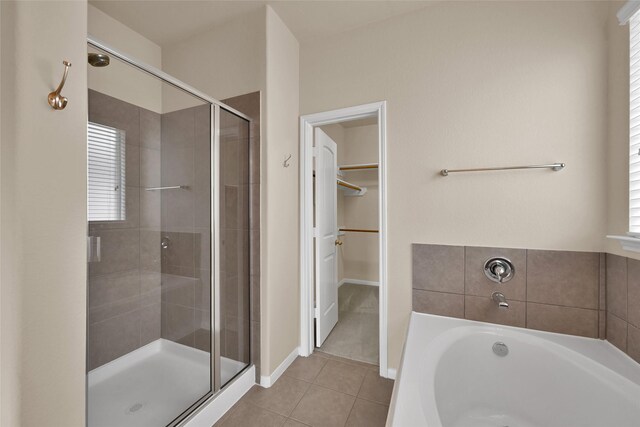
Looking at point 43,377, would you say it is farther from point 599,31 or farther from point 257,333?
point 599,31

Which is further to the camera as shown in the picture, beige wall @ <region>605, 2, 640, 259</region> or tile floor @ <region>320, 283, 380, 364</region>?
tile floor @ <region>320, 283, 380, 364</region>

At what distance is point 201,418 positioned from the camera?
1461 millimetres

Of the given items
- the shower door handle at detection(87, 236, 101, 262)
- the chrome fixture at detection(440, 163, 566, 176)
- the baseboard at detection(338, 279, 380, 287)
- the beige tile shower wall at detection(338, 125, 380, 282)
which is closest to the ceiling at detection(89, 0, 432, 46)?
the chrome fixture at detection(440, 163, 566, 176)

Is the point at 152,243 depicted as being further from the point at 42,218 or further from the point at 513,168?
the point at 513,168

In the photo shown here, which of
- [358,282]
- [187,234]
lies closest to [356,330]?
[358,282]

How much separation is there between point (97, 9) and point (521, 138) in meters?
3.02

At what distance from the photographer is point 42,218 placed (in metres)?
0.82

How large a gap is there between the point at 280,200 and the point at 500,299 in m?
1.57

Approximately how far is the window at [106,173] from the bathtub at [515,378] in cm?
173

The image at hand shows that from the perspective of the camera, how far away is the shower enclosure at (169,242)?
156cm

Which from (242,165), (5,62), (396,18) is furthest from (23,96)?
(396,18)

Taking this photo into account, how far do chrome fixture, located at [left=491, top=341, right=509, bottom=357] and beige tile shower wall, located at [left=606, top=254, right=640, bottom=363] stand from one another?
515mm

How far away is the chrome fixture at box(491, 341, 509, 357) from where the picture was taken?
147cm

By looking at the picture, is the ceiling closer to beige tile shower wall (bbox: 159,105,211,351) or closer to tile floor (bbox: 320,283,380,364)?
beige tile shower wall (bbox: 159,105,211,351)
